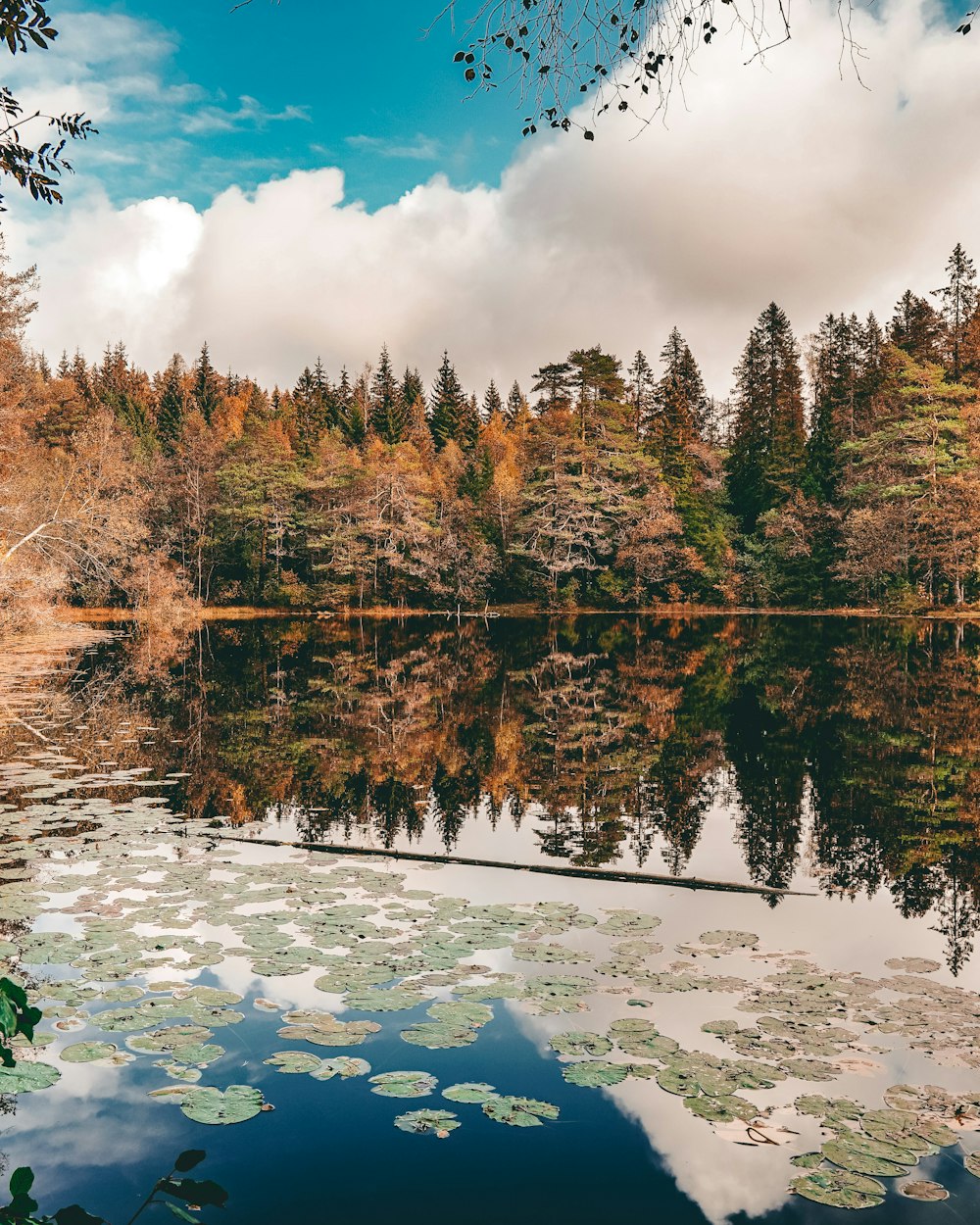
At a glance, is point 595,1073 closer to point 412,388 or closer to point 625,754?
point 625,754

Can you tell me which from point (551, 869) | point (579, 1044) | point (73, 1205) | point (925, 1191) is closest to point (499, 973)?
point (579, 1044)

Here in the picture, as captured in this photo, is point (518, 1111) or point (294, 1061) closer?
point (518, 1111)

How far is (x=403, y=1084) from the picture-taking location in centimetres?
485

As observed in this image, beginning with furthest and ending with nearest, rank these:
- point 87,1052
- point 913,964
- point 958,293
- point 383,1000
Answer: point 958,293 → point 913,964 → point 383,1000 → point 87,1052

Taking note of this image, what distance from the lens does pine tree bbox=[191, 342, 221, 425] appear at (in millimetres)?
99562

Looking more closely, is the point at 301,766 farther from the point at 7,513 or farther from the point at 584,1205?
the point at 7,513

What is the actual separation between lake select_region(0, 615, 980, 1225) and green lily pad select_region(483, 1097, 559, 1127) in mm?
23

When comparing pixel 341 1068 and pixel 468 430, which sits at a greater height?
pixel 468 430

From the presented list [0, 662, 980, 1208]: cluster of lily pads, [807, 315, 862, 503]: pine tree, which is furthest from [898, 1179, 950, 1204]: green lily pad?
[807, 315, 862, 503]: pine tree

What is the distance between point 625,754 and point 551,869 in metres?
6.04

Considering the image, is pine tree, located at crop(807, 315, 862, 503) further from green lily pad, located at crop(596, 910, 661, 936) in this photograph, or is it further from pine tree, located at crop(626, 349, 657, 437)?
green lily pad, located at crop(596, 910, 661, 936)

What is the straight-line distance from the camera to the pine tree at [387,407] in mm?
77250

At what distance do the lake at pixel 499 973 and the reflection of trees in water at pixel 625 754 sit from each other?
0.27ft

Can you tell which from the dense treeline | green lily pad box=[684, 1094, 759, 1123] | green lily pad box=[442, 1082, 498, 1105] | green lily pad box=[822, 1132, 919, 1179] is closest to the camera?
green lily pad box=[822, 1132, 919, 1179]
